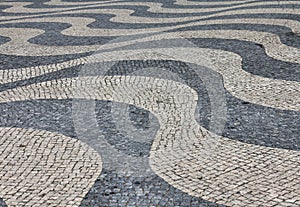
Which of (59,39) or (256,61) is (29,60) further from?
(256,61)

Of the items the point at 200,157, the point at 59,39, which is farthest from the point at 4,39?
the point at 200,157

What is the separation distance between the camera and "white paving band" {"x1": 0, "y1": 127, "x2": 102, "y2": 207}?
160 inches

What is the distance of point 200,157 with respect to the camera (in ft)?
15.2

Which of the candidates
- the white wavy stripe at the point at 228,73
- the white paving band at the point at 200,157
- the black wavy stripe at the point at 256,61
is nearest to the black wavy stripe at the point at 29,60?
the white wavy stripe at the point at 228,73

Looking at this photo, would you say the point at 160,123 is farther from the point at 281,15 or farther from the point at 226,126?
the point at 281,15

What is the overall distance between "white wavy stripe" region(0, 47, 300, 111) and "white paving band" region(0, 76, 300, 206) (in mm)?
664

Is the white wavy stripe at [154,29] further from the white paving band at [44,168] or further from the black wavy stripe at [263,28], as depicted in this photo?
the white paving band at [44,168]

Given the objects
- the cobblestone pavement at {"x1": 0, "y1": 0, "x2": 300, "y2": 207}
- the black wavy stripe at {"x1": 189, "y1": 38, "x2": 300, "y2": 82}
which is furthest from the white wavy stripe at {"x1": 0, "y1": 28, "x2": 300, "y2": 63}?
the black wavy stripe at {"x1": 189, "y1": 38, "x2": 300, "y2": 82}

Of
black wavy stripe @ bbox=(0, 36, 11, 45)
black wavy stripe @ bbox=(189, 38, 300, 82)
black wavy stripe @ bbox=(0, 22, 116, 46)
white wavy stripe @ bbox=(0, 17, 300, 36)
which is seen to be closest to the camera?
black wavy stripe @ bbox=(189, 38, 300, 82)

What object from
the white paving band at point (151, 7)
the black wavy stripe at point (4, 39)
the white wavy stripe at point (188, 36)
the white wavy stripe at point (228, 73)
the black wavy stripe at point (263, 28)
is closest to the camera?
the white wavy stripe at point (228, 73)

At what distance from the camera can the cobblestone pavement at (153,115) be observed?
4156 mm

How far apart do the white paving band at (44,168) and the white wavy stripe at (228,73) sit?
202 centimetres

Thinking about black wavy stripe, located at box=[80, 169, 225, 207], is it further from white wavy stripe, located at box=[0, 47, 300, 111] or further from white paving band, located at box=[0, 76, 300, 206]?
white wavy stripe, located at box=[0, 47, 300, 111]

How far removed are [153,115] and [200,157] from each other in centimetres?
110
